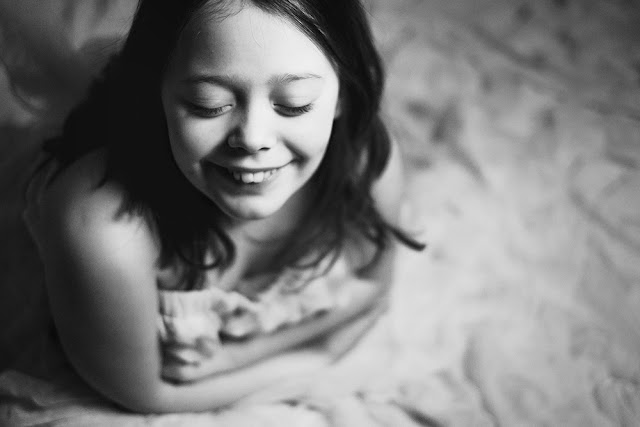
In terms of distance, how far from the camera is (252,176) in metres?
0.77

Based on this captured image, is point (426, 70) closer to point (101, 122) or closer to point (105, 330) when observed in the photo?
point (101, 122)

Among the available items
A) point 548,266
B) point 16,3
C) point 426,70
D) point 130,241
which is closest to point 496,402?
point 548,266

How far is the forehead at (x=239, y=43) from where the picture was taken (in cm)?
66

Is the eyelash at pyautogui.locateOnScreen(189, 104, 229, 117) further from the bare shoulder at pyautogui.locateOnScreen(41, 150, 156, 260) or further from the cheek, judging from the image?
the bare shoulder at pyautogui.locateOnScreen(41, 150, 156, 260)

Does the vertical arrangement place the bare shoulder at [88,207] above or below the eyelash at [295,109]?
below

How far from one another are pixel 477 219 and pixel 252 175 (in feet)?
2.02

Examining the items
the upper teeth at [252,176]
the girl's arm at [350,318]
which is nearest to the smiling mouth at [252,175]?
the upper teeth at [252,176]

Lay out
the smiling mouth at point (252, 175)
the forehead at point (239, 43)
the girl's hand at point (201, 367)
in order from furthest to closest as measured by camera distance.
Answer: the girl's hand at point (201, 367)
the smiling mouth at point (252, 175)
the forehead at point (239, 43)

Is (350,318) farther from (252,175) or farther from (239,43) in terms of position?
(239,43)

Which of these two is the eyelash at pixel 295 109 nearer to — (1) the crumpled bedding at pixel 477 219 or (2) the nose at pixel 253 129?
(2) the nose at pixel 253 129

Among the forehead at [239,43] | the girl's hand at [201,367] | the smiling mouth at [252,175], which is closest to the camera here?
the forehead at [239,43]

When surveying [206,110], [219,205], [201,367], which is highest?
[206,110]

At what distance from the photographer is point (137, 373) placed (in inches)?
35.5

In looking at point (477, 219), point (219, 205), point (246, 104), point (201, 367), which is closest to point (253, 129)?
point (246, 104)
